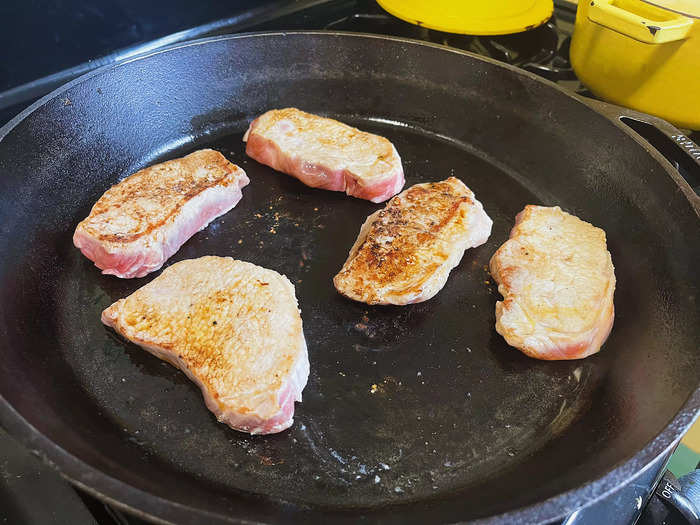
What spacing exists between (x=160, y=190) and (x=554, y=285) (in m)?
1.18

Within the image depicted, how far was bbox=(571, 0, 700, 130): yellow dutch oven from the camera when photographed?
62.1 inches

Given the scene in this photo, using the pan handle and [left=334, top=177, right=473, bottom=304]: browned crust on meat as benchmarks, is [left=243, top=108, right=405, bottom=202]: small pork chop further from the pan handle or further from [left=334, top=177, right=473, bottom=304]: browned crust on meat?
the pan handle

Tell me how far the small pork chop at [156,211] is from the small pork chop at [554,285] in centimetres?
87

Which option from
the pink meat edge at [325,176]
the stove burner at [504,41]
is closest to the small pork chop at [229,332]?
the pink meat edge at [325,176]

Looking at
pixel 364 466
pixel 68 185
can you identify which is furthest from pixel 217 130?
pixel 364 466

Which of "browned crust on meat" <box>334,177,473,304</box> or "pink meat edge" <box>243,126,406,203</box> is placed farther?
"pink meat edge" <box>243,126,406,203</box>

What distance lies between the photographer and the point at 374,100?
2.17 m

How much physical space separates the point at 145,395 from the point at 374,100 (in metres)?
1.36

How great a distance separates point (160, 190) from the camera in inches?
68.6

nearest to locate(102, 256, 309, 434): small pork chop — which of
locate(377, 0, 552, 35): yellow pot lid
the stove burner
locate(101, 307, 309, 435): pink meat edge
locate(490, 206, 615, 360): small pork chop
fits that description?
locate(101, 307, 309, 435): pink meat edge

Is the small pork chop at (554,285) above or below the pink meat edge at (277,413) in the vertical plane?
above

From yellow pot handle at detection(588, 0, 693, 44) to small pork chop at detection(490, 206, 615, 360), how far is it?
0.52 m

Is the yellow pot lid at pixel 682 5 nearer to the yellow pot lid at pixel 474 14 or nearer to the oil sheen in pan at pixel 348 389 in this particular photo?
the yellow pot lid at pixel 474 14

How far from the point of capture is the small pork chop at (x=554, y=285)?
4.74ft
